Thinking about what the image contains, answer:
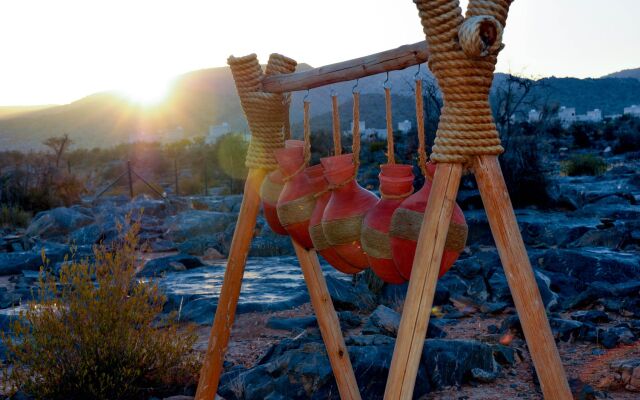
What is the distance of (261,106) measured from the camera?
122 inches

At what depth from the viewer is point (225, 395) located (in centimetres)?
418

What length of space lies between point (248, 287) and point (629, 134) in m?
22.9

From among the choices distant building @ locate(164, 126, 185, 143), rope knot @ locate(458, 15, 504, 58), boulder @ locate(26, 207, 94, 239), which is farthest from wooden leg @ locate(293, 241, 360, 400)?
distant building @ locate(164, 126, 185, 143)

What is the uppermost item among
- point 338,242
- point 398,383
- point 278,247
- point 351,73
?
point 351,73

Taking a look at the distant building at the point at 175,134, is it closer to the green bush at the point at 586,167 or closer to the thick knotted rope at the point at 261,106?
the green bush at the point at 586,167

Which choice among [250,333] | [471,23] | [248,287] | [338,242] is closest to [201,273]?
[248,287]

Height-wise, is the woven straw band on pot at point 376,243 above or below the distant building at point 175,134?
below

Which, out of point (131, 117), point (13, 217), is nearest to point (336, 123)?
point (13, 217)

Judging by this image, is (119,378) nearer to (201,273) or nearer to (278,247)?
(201,273)

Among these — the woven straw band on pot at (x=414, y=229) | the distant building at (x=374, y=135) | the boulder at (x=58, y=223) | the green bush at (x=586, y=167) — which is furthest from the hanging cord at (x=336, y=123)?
the distant building at (x=374, y=135)

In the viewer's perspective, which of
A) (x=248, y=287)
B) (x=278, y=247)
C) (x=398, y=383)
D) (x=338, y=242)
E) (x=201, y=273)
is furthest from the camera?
(x=278, y=247)

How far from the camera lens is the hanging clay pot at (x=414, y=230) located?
2.13 m

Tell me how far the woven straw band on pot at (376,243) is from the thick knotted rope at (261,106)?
0.93 m

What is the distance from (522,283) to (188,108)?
3606 inches
